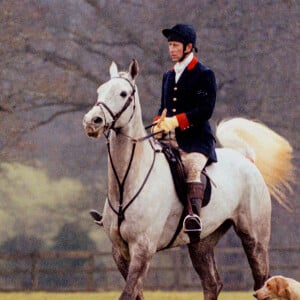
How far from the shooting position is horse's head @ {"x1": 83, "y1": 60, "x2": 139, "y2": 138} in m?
9.95

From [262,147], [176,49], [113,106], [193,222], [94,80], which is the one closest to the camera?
[113,106]

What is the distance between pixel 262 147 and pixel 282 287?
181 centimetres

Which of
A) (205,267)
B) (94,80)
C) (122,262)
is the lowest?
(94,80)

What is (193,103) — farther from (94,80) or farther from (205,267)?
(94,80)

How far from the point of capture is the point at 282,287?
11.6 meters

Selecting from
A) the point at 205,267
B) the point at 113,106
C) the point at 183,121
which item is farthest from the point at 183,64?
the point at 205,267

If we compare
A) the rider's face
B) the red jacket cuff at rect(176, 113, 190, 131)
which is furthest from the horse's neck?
the rider's face

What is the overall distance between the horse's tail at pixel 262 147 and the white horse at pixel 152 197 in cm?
1

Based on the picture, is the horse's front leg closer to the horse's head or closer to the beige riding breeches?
the beige riding breeches

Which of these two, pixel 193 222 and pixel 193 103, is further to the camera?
pixel 193 103

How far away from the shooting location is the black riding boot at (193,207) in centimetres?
1084

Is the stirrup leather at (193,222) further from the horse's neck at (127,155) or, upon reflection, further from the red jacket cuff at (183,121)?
the red jacket cuff at (183,121)

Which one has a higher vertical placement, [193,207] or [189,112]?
[189,112]

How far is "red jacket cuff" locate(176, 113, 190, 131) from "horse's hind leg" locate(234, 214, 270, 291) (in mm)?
1563
